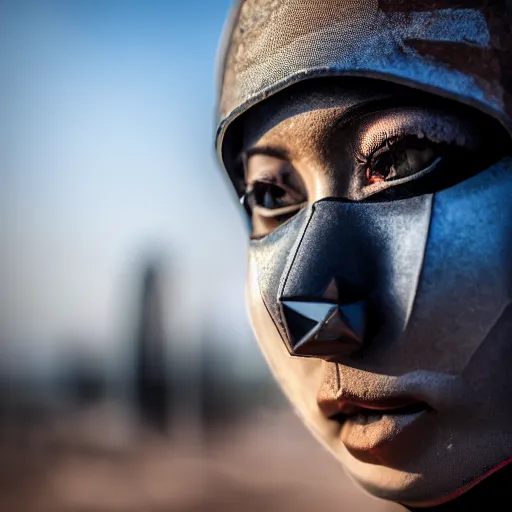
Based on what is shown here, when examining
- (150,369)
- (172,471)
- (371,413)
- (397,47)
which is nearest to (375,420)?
(371,413)

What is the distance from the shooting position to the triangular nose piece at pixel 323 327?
0.83m

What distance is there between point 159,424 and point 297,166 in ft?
23.3

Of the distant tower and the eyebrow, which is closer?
the eyebrow

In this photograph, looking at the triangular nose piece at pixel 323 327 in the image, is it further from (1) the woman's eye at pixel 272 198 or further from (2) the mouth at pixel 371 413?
(1) the woman's eye at pixel 272 198

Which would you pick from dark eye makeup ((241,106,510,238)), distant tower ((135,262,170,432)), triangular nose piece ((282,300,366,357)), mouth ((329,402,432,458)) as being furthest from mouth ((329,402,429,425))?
distant tower ((135,262,170,432))

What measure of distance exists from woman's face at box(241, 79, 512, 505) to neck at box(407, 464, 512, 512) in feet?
0.25

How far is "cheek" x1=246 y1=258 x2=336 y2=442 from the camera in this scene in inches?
39.4

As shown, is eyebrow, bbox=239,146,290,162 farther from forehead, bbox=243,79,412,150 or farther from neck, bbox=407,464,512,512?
neck, bbox=407,464,512,512

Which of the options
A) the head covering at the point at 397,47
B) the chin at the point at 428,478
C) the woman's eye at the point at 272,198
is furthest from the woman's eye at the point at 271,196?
the chin at the point at 428,478

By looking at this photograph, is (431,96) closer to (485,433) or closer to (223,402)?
(485,433)

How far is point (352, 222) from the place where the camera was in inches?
35.4

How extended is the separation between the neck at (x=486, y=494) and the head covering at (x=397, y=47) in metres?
0.43

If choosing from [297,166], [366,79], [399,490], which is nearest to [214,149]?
[297,166]

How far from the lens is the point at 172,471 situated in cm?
568
